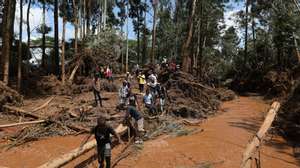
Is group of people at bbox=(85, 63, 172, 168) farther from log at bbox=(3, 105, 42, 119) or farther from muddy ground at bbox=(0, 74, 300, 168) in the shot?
log at bbox=(3, 105, 42, 119)

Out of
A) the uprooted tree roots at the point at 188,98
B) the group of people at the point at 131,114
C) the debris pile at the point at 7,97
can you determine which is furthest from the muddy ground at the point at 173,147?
the debris pile at the point at 7,97

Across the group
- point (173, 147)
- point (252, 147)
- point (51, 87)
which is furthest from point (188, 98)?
point (252, 147)

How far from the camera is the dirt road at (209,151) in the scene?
11.4 metres

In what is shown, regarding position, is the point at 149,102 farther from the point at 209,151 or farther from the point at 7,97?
the point at 7,97

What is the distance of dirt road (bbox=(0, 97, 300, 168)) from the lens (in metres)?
11.4

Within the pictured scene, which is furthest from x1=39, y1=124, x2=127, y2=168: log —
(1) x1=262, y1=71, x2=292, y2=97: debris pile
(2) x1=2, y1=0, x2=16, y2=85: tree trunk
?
(1) x1=262, y1=71, x2=292, y2=97: debris pile

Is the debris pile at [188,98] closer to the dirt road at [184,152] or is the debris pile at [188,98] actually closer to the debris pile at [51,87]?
the dirt road at [184,152]

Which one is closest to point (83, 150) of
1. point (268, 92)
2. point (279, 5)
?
point (268, 92)

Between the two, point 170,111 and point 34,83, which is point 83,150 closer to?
point 170,111

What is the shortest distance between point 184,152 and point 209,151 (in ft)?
2.61

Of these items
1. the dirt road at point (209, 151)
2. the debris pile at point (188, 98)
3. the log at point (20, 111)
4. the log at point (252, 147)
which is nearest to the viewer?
the log at point (252, 147)

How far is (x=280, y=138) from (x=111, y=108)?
6959 millimetres

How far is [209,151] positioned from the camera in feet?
40.3

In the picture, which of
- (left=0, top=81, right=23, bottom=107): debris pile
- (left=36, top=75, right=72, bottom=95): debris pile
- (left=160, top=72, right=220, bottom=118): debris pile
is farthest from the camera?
(left=36, top=75, right=72, bottom=95): debris pile
